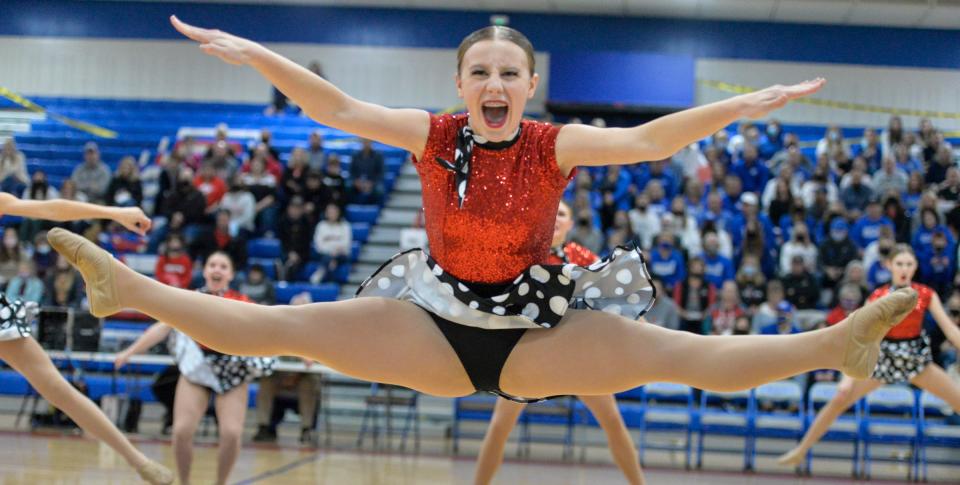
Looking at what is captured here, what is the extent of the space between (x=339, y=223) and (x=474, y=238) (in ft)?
28.5

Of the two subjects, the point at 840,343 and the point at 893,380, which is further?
the point at 893,380

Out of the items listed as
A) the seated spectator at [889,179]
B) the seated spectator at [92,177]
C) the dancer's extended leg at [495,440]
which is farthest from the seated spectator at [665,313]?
the seated spectator at [92,177]

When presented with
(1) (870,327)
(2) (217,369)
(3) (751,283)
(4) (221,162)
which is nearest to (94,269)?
(1) (870,327)

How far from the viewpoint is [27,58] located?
1858 cm

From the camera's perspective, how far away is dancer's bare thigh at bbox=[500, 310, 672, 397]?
3.13 metres

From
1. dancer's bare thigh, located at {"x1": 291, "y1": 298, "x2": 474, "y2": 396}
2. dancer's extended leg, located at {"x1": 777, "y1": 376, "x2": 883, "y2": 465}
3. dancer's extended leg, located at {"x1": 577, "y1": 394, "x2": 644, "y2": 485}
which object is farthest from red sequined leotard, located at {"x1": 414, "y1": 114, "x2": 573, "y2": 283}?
dancer's extended leg, located at {"x1": 777, "y1": 376, "x2": 883, "y2": 465}

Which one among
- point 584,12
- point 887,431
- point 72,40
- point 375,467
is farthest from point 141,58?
point 887,431

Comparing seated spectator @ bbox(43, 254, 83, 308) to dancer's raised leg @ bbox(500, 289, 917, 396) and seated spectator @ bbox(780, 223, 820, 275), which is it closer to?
seated spectator @ bbox(780, 223, 820, 275)

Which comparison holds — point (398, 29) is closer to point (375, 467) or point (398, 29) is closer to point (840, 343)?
point (375, 467)

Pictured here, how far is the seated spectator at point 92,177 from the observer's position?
13.1 m

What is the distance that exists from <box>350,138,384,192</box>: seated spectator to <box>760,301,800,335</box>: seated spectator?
542 centimetres

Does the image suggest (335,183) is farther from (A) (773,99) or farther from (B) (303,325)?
(A) (773,99)

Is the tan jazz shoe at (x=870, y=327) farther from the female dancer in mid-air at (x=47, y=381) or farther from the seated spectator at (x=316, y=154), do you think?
the seated spectator at (x=316, y=154)

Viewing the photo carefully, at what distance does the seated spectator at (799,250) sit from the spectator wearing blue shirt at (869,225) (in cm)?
74
